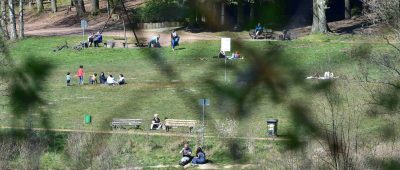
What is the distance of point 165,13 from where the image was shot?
1240 millimetres

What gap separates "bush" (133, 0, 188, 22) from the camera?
4.04 feet

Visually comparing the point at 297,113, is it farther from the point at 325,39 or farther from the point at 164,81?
the point at 325,39

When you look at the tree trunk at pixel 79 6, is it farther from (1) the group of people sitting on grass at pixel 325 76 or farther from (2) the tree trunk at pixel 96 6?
(1) the group of people sitting on grass at pixel 325 76

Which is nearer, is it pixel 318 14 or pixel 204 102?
pixel 204 102

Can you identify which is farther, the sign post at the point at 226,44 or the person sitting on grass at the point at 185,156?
the person sitting on grass at the point at 185,156

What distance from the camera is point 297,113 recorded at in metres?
1.31

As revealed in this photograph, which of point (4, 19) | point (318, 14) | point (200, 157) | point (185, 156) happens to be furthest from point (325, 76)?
point (185, 156)

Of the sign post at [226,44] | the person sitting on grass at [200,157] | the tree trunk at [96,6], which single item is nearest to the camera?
the sign post at [226,44]

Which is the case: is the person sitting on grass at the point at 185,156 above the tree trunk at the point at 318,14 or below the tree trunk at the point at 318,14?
below

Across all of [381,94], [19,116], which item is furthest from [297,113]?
[19,116]

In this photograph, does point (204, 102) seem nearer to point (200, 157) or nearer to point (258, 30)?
point (258, 30)

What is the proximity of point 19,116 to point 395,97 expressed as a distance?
0.69 metres

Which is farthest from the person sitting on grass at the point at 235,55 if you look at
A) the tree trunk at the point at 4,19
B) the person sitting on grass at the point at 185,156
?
the person sitting on grass at the point at 185,156

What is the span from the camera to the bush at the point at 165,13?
123cm
